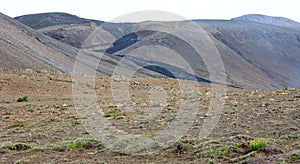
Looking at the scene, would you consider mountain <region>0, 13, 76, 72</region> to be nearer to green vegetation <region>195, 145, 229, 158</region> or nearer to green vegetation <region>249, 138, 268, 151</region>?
green vegetation <region>195, 145, 229, 158</region>

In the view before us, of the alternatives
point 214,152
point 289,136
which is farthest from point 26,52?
point 214,152

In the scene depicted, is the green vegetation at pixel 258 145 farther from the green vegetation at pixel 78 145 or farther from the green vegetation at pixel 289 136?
the green vegetation at pixel 78 145

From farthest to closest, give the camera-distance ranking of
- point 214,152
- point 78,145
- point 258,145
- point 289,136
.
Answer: point 78,145 < point 289,136 < point 214,152 < point 258,145

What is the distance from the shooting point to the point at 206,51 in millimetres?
121375

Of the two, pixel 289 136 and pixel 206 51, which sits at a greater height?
pixel 289 136

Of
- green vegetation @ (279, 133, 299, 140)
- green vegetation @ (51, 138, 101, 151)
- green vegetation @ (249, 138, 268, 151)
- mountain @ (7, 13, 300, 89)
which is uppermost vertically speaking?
green vegetation @ (249, 138, 268, 151)

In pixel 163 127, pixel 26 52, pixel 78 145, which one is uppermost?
pixel 78 145

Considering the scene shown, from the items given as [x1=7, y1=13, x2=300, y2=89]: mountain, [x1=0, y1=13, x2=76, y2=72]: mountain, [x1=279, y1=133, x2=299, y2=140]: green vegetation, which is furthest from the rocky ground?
[x1=7, y1=13, x2=300, y2=89]: mountain

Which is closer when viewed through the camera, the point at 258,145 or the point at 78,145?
the point at 258,145

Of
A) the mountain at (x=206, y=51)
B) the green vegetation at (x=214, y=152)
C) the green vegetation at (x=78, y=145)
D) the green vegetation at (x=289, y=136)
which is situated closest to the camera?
the green vegetation at (x=214, y=152)

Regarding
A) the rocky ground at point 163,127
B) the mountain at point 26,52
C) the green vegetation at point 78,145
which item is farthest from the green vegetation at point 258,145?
the mountain at point 26,52

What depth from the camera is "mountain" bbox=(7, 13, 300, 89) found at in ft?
313

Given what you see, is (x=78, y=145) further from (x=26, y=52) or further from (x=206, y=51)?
(x=206, y=51)

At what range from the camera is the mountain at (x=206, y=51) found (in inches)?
3755
